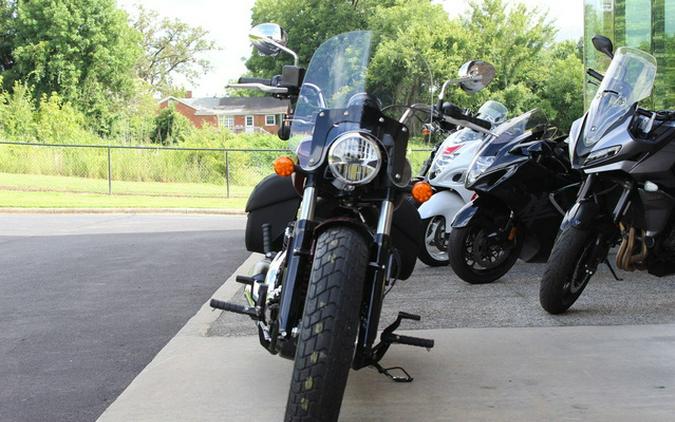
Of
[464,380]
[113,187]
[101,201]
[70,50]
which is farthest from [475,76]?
[70,50]

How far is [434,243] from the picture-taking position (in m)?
7.37

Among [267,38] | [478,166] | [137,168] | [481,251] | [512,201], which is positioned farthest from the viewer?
[137,168]

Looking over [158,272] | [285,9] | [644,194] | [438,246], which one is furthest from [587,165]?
[285,9]

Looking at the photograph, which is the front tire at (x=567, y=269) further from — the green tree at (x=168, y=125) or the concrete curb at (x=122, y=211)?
the green tree at (x=168, y=125)

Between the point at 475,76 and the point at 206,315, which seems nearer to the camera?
the point at 475,76

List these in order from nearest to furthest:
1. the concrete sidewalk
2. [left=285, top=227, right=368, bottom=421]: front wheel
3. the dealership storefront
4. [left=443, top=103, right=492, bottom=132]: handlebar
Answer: [left=285, top=227, right=368, bottom=421]: front wheel → the concrete sidewalk → [left=443, top=103, right=492, bottom=132]: handlebar → the dealership storefront

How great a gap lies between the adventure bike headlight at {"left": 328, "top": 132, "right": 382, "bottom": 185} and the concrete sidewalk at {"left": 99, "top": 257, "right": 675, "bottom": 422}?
114 cm

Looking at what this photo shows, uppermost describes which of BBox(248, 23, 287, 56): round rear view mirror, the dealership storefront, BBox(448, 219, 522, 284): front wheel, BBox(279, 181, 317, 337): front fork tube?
the dealership storefront

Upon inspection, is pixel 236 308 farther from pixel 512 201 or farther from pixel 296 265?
pixel 512 201

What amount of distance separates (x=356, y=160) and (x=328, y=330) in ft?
2.38

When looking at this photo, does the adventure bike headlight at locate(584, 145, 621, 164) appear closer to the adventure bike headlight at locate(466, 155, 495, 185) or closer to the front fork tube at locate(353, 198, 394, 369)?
the adventure bike headlight at locate(466, 155, 495, 185)

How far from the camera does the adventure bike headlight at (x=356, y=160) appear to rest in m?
2.98

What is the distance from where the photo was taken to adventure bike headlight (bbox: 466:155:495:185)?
5.94 meters

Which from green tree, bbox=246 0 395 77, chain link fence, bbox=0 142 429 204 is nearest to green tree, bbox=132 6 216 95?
green tree, bbox=246 0 395 77
